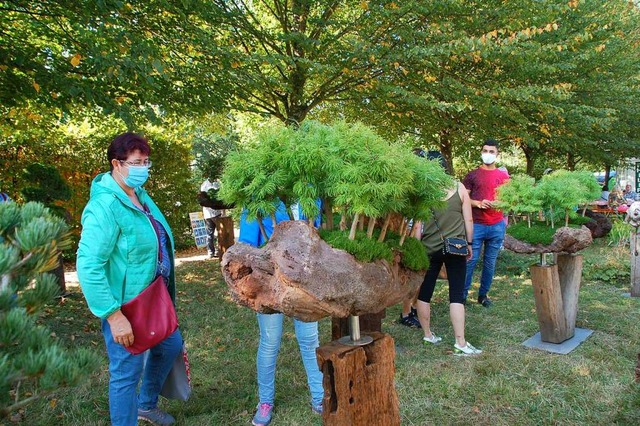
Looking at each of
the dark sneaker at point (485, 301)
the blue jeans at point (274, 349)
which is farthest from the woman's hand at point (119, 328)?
the dark sneaker at point (485, 301)

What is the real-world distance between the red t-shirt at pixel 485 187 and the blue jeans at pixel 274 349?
323 cm

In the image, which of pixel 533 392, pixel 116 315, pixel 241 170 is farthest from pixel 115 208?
pixel 533 392

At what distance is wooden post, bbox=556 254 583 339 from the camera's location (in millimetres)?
4641

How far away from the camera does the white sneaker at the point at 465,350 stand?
14.0ft

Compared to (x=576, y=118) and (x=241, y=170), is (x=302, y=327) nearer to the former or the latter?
(x=241, y=170)

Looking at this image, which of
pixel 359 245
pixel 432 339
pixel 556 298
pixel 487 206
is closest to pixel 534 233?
pixel 556 298

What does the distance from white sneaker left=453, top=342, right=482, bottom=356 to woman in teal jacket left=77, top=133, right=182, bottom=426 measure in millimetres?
2762

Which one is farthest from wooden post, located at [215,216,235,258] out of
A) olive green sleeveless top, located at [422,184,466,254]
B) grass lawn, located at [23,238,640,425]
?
olive green sleeveless top, located at [422,184,466,254]

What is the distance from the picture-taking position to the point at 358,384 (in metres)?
2.18

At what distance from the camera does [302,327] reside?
9.93ft

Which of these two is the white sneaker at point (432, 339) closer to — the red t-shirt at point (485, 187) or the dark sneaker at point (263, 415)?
the red t-shirt at point (485, 187)

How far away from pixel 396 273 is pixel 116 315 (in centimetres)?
143

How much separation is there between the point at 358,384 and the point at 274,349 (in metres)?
0.94

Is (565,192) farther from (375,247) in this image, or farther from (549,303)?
(375,247)
